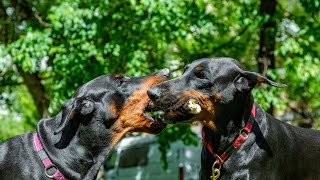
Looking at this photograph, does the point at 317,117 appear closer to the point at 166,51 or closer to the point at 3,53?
the point at 166,51

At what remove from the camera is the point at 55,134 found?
222 inches

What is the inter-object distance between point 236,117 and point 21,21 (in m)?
8.87

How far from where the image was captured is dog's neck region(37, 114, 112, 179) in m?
5.72

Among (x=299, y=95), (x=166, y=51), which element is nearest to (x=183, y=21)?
(x=166, y=51)

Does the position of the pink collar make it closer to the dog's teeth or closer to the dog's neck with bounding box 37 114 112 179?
the dog's neck with bounding box 37 114 112 179

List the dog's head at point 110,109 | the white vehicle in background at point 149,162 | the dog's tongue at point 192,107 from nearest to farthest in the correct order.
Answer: the dog's tongue at point 192,107 < the dog's head at point 110,109 < the white vehicle in background at point 149,162

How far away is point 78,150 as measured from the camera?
19.2 feet

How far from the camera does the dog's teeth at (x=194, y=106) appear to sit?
5.40 metres

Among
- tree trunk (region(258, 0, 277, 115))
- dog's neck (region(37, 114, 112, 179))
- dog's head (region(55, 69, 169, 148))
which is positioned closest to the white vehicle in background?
tree trunk (region(258, 0, 277, 115))

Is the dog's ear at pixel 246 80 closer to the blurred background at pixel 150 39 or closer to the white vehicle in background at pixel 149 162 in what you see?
the blurred background at pixel 150 39

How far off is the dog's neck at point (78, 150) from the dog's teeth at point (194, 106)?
1.09 metres

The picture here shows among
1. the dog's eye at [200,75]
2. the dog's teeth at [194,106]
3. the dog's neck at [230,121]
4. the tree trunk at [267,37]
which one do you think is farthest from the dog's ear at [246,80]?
the tree trunk at [267,37]

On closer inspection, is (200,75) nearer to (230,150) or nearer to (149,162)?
(230,150)

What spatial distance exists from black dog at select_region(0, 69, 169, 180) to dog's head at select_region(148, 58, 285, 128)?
0.63 m
